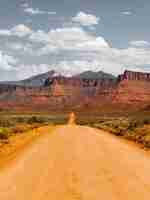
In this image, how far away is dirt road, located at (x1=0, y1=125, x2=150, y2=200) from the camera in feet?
33.5

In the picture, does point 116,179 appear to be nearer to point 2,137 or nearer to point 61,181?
point 61,181

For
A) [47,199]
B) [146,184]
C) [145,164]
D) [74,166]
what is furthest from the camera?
[145,164]

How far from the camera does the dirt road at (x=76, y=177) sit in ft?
33.5

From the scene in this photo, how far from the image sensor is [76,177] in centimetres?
1255

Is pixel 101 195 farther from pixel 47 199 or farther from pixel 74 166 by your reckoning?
pixel 74 166

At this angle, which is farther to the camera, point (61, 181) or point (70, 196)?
point (61, 181)

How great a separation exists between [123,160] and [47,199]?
7795mm

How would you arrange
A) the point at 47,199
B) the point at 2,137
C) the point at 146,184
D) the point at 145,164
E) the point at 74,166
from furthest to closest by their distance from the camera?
the point at 2,137, the point at 145,164, the point at 74,166, the point at 146,184, the point at 47,199

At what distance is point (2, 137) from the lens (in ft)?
95.8

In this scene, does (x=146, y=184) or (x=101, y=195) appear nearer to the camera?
(x=101, y=195)

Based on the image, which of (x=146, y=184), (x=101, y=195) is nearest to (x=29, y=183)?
(x=101, y=195)

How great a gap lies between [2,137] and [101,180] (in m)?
18.2

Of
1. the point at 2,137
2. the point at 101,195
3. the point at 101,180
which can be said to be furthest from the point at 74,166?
the point at 2,137

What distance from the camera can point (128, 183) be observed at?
11.7 meters
